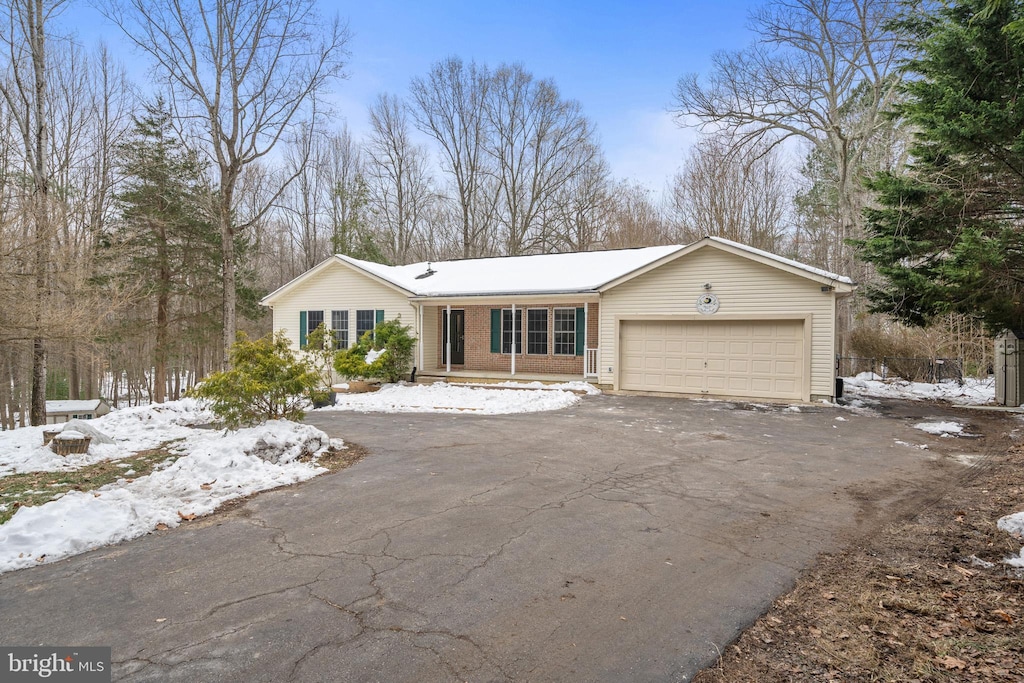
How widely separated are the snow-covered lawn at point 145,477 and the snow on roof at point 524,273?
31.3 feet

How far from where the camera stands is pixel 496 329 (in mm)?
18562

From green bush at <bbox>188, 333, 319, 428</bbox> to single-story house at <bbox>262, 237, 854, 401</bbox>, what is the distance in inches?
363

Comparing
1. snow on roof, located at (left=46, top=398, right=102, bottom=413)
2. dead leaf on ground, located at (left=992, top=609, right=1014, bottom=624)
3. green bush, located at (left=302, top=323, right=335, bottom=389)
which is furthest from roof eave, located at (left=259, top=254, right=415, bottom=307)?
dead leaf on ground, located at (left=992, top=609, right=1014, bottom=624)

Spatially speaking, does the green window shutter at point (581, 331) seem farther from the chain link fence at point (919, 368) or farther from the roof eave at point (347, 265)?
the chain link fence at point (919, 368)

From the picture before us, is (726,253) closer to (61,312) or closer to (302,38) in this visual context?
(61,312)

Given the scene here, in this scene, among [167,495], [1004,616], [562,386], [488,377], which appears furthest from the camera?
[488,377]

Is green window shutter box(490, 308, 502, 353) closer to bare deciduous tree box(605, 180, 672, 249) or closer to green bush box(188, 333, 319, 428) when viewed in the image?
green bush box(188, 333, 319, 428)

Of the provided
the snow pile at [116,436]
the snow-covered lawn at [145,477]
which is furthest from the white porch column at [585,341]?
the snow pile at [116,436]

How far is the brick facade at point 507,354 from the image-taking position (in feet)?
56.7

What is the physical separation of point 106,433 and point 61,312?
3.56 metres

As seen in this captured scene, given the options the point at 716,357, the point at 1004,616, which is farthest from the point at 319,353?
the point at 1004,616

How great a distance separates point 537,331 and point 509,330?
995mm

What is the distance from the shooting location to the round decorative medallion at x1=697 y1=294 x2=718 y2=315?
14.3 meters

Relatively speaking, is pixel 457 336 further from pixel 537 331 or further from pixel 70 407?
pixel 70 407
